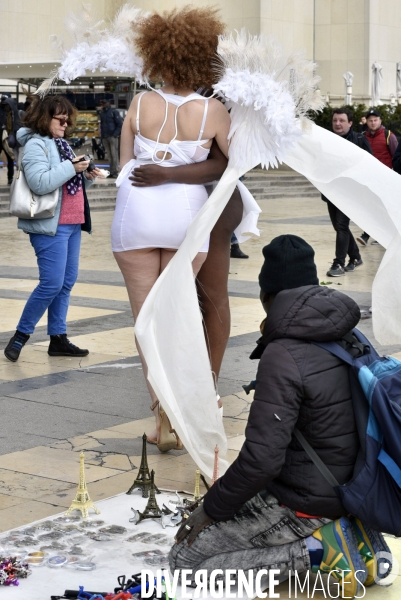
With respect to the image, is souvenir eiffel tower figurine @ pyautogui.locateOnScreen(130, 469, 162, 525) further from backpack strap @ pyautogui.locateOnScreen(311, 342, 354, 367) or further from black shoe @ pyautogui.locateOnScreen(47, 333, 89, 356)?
black shoe @ pyautogui.locateOnScreen(47, 333, 89, 356)

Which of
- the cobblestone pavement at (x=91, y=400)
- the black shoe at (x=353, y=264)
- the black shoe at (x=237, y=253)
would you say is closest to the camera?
the cobblestone pavement at (x=91, y=400)

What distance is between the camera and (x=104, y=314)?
8.37 m

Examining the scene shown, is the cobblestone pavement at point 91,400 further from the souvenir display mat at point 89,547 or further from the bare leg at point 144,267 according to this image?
the bare leg at point 144,267

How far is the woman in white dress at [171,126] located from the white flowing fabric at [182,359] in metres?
0.68

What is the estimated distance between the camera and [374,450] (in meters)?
3.01

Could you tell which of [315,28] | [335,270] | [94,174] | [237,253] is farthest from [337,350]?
[315,28]

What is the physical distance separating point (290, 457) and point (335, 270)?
797 centimetres

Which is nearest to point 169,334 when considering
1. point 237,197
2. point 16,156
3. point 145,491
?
point 145,491

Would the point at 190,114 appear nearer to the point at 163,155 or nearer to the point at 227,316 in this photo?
the point at 163,155

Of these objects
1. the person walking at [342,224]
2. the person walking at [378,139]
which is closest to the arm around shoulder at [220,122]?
the person walking at [342,224]

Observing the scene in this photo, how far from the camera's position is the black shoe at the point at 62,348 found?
677 centimetres

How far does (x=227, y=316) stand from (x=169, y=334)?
123 cm

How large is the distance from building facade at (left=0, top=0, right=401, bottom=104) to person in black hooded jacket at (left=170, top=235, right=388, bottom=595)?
113 ft

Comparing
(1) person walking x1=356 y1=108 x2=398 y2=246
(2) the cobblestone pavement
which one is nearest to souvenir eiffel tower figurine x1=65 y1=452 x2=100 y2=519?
(2) the cobblestone pavement
